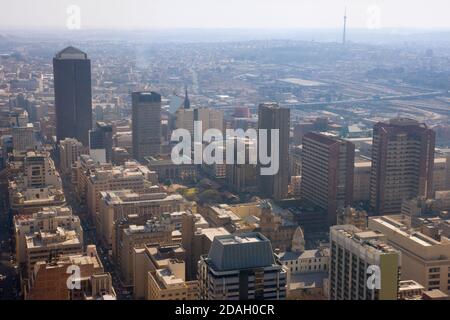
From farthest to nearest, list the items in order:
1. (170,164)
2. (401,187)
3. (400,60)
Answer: (400,60)
(170,164)
(401,187)

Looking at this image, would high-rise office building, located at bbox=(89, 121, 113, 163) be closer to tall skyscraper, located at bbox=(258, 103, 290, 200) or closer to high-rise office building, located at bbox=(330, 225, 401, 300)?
tall skyscraper, located at bbox=(258, 103, 290, 200)

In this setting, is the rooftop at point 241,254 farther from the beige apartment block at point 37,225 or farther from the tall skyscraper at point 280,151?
the tall skyscraper at point 280,151

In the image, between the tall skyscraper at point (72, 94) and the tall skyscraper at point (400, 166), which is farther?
the tall skyscraper at point (72, 94)

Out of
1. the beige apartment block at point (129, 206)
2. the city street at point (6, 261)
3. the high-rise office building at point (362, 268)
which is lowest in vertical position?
the city street at point (6, 261)

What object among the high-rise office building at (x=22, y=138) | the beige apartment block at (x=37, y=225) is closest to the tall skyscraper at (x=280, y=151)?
the beige apartment block at (x=37, y=225)

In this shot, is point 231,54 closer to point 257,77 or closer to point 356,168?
point 257,77

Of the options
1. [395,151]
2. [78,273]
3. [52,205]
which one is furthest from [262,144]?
[78,273]

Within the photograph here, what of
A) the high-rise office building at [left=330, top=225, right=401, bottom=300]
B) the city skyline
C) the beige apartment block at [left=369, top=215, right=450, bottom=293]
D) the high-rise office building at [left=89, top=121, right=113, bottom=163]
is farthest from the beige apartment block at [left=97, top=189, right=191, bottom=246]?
the high-rise office building at [left=330, top=225, right=401, bottom=300]
